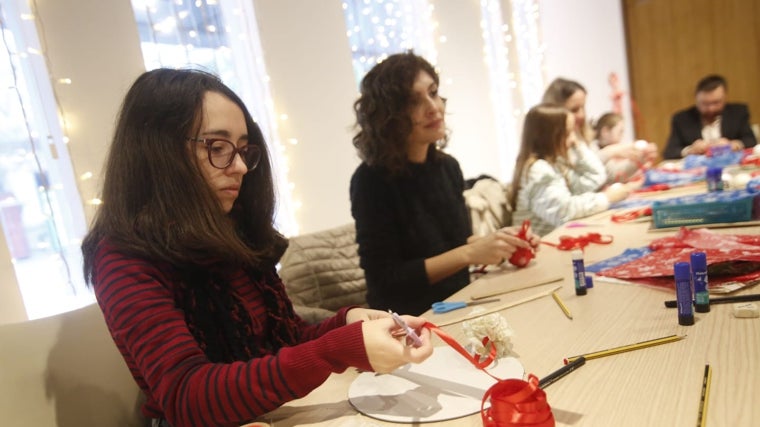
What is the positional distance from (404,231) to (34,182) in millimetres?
1360

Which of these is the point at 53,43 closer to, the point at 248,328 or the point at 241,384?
the point at 248,328

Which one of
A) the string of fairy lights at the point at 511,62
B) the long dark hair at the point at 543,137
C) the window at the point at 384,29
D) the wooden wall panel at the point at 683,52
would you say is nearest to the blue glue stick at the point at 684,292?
the long dark hair at the point at 543,137

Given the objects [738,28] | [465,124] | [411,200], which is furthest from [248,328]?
[738,28]

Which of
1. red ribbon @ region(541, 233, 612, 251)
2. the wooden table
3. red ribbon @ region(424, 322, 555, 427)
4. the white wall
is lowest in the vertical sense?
red ribbon @ region(541, 233, 612, 251)

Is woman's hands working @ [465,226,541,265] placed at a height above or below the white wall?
below

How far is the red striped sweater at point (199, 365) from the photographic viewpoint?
30.5 inches

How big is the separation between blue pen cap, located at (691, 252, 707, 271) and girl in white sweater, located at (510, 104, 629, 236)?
133 centimetres

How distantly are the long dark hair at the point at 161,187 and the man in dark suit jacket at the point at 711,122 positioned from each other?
415 cm

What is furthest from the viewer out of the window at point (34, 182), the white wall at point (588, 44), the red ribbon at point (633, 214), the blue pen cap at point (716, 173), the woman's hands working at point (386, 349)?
the white wall at point (588, 44)

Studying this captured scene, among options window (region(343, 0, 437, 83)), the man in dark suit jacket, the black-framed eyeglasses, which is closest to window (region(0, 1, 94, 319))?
the black-framed eyeglasses

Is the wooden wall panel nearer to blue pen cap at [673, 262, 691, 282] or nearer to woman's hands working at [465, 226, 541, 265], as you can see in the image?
woman's hands working at [465, 226, 541, 265]

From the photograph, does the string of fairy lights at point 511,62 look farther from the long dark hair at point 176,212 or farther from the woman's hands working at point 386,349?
the woman's hands working at point 386,349

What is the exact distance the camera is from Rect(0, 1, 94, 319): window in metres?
1.79

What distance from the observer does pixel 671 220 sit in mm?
1705
